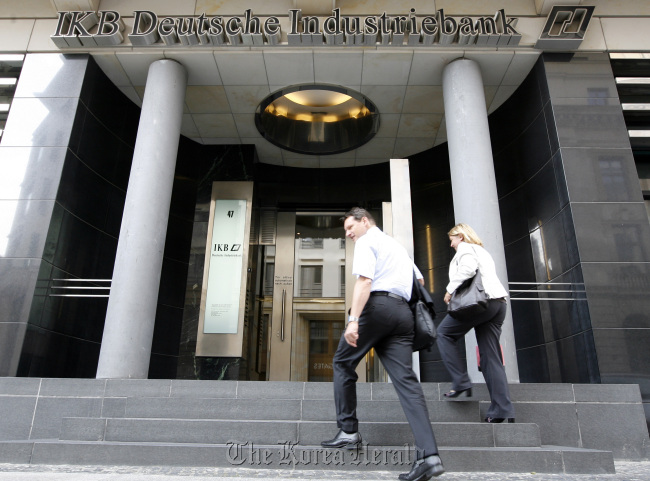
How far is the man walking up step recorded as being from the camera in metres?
3.14

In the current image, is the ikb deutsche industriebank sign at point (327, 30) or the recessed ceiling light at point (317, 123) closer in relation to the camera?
the ikb deutsche industriebank sign at point (327, 30)

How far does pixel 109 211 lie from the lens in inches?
332

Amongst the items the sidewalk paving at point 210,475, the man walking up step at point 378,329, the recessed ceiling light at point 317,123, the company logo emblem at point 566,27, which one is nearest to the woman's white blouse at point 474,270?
the man walking up step at point 378,329

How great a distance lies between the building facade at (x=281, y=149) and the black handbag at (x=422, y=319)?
10.1 ft

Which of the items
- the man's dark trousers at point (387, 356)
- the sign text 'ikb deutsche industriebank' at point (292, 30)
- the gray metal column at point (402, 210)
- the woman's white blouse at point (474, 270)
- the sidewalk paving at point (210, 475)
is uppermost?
the sign text 'ikb deutsche industriebank' at point (292, 30)

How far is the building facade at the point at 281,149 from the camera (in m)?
6.68

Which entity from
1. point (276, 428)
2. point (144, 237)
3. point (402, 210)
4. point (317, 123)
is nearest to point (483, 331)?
point (276, 428)

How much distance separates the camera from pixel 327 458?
11.0 ft

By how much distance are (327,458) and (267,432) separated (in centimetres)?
74

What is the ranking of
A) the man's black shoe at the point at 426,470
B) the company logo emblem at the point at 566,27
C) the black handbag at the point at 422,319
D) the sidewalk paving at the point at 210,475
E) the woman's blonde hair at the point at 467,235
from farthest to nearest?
the company logo emblem at the point at 566,27 < the woman's blonde hair at the point at 467,235 < the black handbag at the point at 422,319 < the sidewalk paving at the point at 210,475 < the man's black shoe at the point at 426,470

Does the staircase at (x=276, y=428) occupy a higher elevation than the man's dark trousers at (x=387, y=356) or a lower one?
lower

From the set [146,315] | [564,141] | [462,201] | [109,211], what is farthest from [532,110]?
[109,211]

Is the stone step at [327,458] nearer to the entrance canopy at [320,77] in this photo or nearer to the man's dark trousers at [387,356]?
the man's dark trousers at [387,356]

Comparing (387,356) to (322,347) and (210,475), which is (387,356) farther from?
(322,347)
